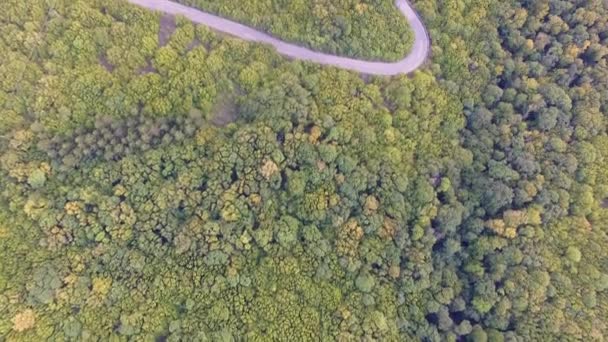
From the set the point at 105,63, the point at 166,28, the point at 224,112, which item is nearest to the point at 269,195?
the point at 224,112

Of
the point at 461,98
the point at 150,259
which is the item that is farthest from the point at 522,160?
the point at 150,259

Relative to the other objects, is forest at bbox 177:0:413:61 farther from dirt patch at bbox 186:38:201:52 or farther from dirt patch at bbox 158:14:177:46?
dirt patch at bbox 186:38:201:52

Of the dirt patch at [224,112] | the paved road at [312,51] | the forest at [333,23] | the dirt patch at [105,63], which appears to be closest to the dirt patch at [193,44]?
the paved road at [312,51]

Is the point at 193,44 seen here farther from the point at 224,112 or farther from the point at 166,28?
the point at 224,112

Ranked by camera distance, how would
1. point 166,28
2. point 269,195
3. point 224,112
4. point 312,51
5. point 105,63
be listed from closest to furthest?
1. point 269,195
2. point 105,63
3. point 166,28
4. point 224,112
5. point 312,51

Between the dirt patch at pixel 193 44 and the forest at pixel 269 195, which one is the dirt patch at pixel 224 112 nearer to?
the forest at pixel 269 195

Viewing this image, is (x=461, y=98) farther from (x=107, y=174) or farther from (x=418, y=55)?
(x=107, y=174)
